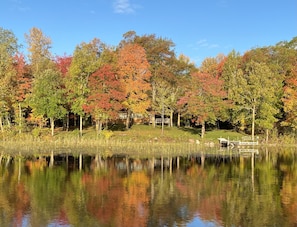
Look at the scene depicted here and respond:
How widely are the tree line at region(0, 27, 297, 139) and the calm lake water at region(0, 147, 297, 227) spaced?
15398mm

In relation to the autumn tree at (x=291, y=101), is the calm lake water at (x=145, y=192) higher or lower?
lower

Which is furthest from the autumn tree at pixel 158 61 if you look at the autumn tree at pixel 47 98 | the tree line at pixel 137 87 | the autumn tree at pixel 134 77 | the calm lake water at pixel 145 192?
the calm lake water at pixel 145 192

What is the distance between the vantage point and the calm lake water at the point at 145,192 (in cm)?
1528

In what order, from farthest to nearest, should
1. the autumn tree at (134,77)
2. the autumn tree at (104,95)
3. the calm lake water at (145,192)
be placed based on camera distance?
the autumn tree at (134,77) → the autumn tree at (104,95) → the calm lake water at (145,192)

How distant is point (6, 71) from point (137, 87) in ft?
54.5

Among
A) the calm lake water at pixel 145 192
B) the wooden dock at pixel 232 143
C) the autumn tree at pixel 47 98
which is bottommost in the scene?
the calm lake water at pixel 145 192

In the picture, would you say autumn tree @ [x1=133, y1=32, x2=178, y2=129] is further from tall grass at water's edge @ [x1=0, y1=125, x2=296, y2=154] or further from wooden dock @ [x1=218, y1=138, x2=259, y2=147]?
wooden dock @ [x1=218, y1=138, x2=259, y2=147]

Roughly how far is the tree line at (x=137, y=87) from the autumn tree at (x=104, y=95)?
122 mm

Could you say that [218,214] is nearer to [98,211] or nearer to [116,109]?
[98,211]

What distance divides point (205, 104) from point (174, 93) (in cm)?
1033

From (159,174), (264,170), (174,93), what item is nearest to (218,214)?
(159,174)

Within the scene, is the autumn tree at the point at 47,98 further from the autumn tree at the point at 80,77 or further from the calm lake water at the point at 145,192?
the calm lake water at the point at 145,192

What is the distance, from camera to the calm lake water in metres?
15.3

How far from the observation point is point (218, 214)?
53.5 ft
